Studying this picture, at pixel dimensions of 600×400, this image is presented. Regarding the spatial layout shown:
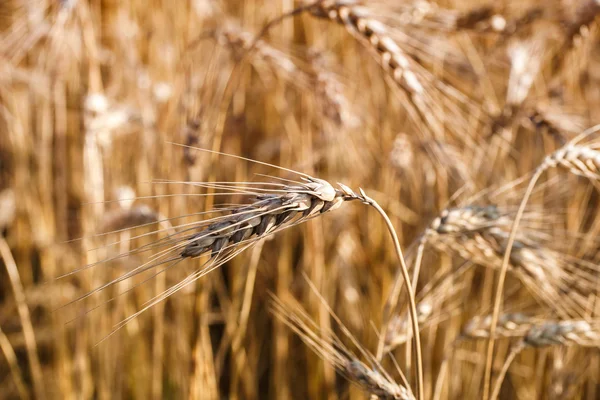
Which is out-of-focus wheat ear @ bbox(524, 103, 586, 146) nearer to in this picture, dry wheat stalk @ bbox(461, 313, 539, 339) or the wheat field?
the wheat field

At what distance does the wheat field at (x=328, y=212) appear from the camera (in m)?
1.11

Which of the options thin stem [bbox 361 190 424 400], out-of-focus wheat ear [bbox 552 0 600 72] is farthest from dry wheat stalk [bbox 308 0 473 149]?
out-of-focus wheat ear [bbox 552 0 600 72]

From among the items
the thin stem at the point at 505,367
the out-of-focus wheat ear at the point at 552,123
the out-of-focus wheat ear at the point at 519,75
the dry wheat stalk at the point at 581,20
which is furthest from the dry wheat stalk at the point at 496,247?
the dry wheat stalk at the point at 581,20

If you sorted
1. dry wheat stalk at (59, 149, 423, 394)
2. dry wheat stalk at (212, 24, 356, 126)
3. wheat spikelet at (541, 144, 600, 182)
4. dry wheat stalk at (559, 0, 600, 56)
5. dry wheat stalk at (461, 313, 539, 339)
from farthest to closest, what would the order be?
dry wheat stalk at (559, 0, 600, 56) < dry wheat stalk at (212, 24, 356, 126) < dry wheat stalk at (461, 313, 539, 339) < wheat spikelet at (541, 144, 600, 182) < dry wheat stalk at (59, 149, 423, 394)

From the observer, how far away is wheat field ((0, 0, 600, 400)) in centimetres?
111

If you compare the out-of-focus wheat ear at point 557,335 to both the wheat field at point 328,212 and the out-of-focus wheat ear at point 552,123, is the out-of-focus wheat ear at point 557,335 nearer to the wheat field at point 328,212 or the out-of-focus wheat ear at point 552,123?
the wheat field at point 328,212

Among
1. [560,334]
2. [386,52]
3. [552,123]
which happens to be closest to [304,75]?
[386,52]

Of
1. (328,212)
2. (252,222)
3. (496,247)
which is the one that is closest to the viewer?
(252,222)

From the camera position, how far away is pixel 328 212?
4.19 feet

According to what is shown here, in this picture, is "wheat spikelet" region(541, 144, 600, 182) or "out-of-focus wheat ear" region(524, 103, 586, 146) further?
"out-of-focus wheat ear" region(524, 103, 586, 146)

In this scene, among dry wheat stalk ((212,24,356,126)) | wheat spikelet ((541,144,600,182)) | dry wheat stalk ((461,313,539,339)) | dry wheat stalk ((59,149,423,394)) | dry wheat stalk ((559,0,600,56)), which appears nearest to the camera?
dry wheat stalk ((59,149,423,394))

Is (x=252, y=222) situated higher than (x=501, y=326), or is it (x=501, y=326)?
(x=252, y=222)

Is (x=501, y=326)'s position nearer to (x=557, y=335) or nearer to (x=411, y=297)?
(x=557, y=335)

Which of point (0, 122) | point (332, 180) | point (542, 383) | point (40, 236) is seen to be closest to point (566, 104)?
point (332, 180)
